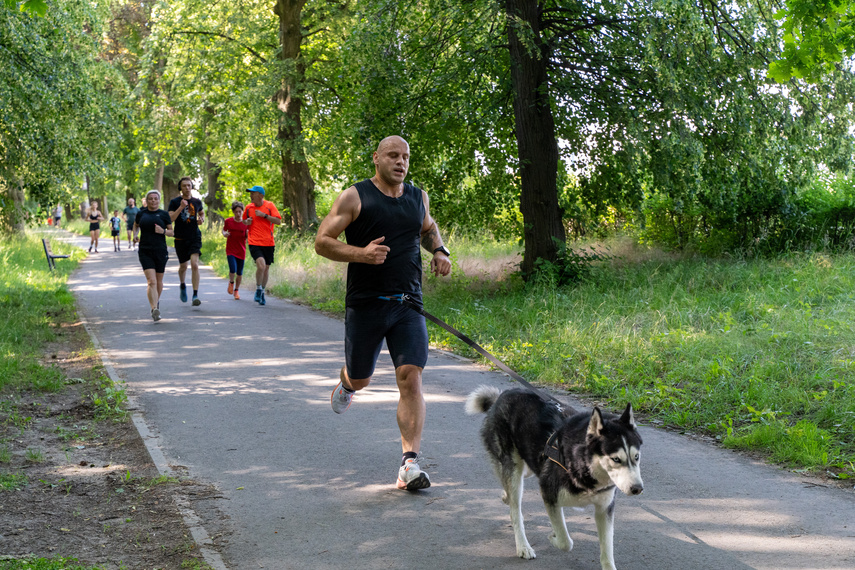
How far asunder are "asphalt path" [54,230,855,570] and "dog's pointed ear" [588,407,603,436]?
948mm

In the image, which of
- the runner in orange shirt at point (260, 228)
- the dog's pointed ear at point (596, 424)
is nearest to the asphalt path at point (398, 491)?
the dog's pointed ear at point (596, 424)

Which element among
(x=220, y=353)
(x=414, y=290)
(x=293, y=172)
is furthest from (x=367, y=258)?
(x=293, y=172)

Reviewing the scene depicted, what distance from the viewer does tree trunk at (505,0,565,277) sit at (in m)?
13.4

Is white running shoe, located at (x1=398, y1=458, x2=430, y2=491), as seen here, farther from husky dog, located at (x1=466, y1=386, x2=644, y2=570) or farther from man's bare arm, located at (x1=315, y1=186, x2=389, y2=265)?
Answer: man's bare arm, located at (x1=315, y1=186, x2=389, y2=265)

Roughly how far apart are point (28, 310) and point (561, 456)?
41.8 ft

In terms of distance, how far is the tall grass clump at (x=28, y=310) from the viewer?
29.7ft

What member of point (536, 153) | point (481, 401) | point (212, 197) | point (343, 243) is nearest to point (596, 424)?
point (481, 401)

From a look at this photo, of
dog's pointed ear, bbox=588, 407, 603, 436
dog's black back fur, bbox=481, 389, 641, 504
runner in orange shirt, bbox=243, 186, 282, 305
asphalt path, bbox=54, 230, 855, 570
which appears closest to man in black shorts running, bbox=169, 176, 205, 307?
runner in orange shirt, bbox=243, 186, 282, 305

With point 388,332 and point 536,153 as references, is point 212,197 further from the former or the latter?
point 388,332

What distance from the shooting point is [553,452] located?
4129 mm

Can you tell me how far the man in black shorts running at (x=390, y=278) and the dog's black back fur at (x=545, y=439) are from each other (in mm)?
755

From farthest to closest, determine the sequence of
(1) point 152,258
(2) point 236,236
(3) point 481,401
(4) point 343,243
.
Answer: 1. (2) point 236,236
2. (1) point 152,258
3. (4) point 343,243
4. (3) point 481,401

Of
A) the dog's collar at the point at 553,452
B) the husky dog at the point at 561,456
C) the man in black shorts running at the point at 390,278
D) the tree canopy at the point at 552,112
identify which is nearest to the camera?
the husky dog at the point at 561,456

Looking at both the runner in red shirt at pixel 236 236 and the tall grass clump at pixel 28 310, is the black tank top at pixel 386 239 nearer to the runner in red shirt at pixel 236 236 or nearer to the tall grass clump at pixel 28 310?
the tall grass clump at pixel 28 310
